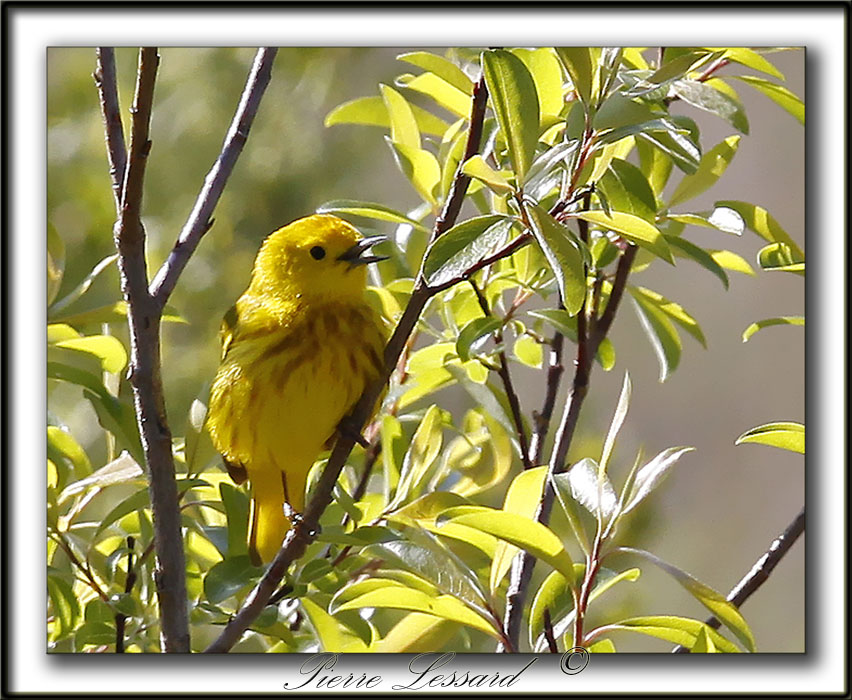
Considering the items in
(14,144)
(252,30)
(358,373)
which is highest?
(252,30)

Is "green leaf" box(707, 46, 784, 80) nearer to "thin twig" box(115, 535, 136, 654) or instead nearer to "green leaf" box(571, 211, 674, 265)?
"green leaf" box(571, 211, 674, 265)

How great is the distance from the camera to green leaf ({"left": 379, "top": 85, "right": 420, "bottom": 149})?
1.62m

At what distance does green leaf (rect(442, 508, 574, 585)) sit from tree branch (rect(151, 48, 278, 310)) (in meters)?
0.42

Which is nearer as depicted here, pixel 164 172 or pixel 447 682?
pixel 447 682

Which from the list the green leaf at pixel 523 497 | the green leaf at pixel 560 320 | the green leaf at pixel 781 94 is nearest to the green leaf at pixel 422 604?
the green leaf at pixel 523 497

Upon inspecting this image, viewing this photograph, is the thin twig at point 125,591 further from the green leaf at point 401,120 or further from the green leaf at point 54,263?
the green leaf at point 401,120

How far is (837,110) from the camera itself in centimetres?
138

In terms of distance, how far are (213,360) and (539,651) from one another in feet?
4.51

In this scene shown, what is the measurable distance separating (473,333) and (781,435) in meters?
0.40

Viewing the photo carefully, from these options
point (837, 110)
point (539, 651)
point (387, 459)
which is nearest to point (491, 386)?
point (387, 459)

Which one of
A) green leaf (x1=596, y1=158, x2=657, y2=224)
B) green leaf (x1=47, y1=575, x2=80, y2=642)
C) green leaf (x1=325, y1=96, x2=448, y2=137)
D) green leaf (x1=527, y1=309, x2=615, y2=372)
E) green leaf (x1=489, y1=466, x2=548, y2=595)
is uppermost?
green leaf (x1=325, y1=96, x2=448, y2=137)

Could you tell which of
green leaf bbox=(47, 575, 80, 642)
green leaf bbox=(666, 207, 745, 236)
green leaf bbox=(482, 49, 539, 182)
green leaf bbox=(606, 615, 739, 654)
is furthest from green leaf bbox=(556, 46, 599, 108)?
green leaf bbox=(47, 575, 80, 642)

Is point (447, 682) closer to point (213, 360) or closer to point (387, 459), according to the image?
point (387, 459)

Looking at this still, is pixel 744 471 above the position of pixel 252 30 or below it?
below
